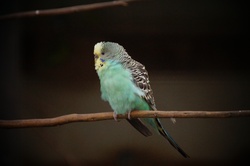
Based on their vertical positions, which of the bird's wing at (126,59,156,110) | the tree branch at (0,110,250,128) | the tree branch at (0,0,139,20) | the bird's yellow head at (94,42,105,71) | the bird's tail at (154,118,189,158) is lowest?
the bird's tail at (154,118,189,158)

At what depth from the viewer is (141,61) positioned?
46.3 inches

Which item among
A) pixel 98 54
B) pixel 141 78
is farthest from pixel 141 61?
pixel 98 54

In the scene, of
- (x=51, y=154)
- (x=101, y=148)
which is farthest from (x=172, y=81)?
(x=51, y=154)

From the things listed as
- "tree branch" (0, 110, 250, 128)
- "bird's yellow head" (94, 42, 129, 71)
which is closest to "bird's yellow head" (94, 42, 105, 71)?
"bird's yellow head" (94, 42, 129, 71)

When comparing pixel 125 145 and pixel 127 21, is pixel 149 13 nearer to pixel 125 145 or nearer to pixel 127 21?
pixel 127 21

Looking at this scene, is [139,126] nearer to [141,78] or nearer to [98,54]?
[141,78]

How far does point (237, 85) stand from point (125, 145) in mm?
413

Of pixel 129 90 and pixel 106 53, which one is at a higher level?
pixel 106 53

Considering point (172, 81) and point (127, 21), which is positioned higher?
point (127, 21)

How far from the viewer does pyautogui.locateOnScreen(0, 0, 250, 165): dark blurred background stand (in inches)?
A: 44.9

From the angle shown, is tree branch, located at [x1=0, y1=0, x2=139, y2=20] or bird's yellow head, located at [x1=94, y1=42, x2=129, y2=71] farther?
tree branch, located at [x1=0, y1=0, x2=139, y2=20]

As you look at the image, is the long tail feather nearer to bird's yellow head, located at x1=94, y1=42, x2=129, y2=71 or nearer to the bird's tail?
the bird's tail

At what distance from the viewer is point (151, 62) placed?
118 cm

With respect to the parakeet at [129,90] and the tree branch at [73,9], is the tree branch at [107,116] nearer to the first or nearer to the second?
the parakeet at [129,90]
